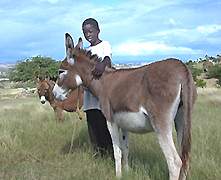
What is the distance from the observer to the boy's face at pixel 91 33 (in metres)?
7.23

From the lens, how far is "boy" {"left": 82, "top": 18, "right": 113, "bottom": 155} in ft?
22.9

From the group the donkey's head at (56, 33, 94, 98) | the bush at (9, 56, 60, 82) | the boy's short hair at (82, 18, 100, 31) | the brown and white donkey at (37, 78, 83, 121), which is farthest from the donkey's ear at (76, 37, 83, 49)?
the bush at (9, 56, 60, 82)

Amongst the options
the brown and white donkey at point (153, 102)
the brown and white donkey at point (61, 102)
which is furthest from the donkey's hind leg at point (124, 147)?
the brown and white donkey at point (61, 102)

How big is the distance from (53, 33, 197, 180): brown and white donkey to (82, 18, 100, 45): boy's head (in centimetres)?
48

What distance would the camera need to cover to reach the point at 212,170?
20.1 feet

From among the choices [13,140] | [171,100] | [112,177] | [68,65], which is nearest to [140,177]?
[112,177]

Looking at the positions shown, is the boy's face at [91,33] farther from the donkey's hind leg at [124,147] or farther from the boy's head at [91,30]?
the donkey's hind leg at [124,147]

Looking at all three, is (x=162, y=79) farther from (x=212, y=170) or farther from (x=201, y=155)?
(x=201, y=155)

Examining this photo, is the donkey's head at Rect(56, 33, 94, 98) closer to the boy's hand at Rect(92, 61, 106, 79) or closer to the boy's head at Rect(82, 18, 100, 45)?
the boy's hand at Rect(92, 61, 106, 79)

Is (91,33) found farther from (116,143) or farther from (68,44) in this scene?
(116,143)

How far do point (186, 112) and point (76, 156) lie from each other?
348cm

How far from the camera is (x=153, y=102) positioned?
18.0 feet

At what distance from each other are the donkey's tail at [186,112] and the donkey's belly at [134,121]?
0.50m

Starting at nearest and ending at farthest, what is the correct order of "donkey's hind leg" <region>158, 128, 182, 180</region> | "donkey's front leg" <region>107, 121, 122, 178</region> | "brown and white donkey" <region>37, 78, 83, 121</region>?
"donkey's hind leg" <region>158, 128, 182, 180</region>
"donkey's front leg" <region>107, 121, 122, 178</region>
"brown and white donkey" <region>37, 78, 83, 121</region>
